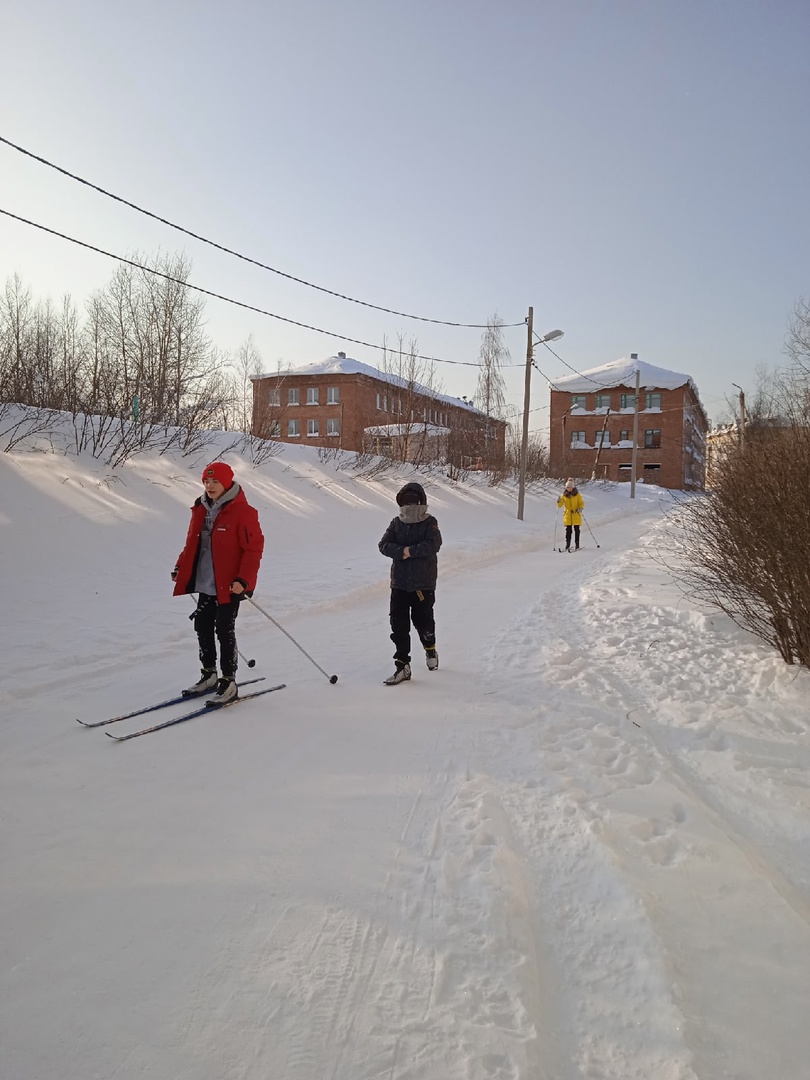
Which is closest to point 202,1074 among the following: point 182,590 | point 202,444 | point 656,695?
point 182,590

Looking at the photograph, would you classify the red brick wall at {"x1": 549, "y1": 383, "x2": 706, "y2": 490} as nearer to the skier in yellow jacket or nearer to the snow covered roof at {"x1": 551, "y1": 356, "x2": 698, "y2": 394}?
the snow covered roof at {"x1": 551, "y1": 356, "x2": 698, "y2": 394}

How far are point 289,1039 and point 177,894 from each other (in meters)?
0.88

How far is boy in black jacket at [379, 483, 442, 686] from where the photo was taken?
19.3 ft

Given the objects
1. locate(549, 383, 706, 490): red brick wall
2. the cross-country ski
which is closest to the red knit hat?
the cross-country ski

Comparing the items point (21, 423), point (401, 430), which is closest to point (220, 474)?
point (21, 423)

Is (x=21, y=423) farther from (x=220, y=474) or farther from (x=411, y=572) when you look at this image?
(x=411, y=572)

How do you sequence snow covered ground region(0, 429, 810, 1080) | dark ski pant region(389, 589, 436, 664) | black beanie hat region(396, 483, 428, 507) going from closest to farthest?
snow covered ground region(0, 429, 810, 1080), dark ski pant region(389, 589, 436, 664), black beanie hat region(396, 483, 428, 507)

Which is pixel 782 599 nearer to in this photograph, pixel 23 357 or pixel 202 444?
pixel 202 444

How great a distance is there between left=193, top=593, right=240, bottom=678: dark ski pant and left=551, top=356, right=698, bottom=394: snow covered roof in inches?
2356

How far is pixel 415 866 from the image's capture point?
2.86 metres

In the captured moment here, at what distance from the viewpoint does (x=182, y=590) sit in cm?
521

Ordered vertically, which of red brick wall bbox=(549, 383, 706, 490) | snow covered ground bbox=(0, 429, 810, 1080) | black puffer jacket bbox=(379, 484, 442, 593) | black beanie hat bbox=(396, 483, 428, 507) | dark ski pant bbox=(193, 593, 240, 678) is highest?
red brick wall bbox=(549, 383, 706, 490)

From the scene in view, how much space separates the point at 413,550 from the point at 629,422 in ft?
201

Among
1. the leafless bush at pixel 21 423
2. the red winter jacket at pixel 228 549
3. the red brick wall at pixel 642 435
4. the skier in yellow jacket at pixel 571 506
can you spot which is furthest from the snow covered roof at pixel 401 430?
the red brick wall at pixel 642 435
